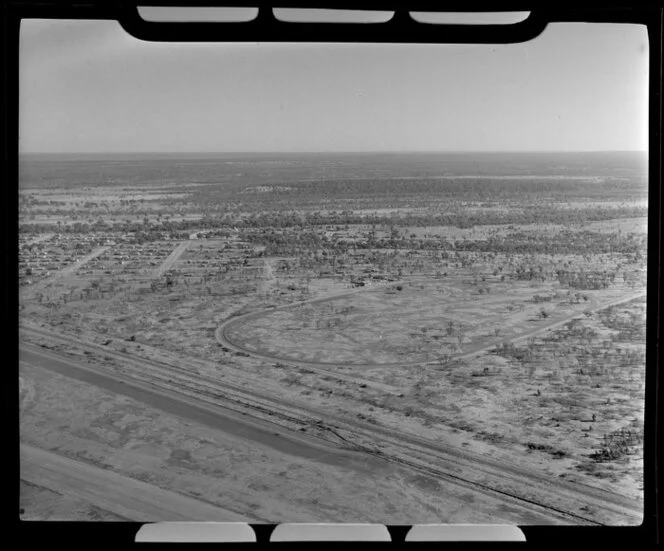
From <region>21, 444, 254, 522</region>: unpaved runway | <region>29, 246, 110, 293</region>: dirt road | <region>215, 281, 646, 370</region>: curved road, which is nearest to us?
<region>21, 444, 254, 522</region>: unpaved runway

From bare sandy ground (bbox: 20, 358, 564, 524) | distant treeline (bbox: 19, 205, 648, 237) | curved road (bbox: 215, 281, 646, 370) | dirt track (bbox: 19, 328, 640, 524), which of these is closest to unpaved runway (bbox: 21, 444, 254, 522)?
bare sandy ground (bbox: 20, 358, 564, 524)

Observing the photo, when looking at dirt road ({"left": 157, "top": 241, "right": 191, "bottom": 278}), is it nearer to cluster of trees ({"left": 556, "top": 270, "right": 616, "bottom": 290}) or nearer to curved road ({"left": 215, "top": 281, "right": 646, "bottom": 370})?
curved road ({"left": 215, "top": 281, "right": 646, "bottom": 370})

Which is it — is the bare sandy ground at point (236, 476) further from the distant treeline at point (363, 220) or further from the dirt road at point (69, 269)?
the distant treeline at point (363, 220)

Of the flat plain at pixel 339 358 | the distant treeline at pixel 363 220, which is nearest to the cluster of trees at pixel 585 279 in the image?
the flat plain at pixel 339 358

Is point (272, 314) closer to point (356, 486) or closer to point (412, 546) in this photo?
point (356, 486)

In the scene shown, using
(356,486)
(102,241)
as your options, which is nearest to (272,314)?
(356,486)
